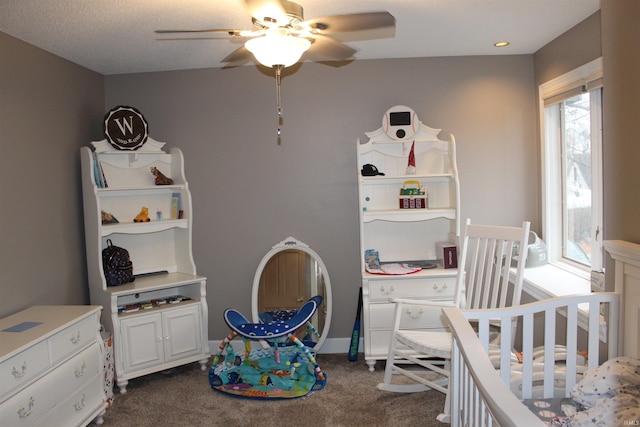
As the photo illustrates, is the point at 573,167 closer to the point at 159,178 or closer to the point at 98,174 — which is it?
the point at 159,178

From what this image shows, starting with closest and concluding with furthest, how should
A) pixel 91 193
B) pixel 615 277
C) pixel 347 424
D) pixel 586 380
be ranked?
pixel 586 380 < pixel 615 277 < pixel 347 424 < pixel 91 193

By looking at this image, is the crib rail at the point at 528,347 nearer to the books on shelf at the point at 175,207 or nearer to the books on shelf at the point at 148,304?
the books on shelf at the point at 148,304

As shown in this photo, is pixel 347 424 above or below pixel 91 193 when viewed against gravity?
below

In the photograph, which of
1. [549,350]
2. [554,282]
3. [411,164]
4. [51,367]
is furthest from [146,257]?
[549,350]

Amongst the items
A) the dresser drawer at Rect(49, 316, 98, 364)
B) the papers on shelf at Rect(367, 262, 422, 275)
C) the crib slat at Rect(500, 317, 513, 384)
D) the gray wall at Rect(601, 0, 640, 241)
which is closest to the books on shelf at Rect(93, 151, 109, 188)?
the dresser drawer at Rect(49, 316, 98, 364)

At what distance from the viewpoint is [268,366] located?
3.60m

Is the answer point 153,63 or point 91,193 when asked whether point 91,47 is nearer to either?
point 153,63

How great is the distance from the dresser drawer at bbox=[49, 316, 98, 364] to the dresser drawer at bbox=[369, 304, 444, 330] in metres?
1.83

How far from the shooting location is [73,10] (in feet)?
8.67

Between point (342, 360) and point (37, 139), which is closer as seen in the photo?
point (37, 139)

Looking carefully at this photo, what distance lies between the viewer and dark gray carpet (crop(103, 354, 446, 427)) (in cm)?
303

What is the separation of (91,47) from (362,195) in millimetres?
2063

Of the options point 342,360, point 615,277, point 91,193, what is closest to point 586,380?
point 615,277

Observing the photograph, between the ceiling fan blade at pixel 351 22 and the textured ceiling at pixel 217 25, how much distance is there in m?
0.55
